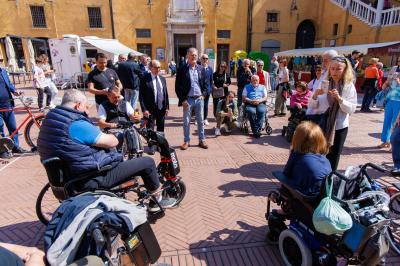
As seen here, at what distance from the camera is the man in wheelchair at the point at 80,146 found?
245 centimetres

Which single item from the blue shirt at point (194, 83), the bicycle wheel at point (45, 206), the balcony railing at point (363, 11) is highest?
the balcony railing at point (363, 11)

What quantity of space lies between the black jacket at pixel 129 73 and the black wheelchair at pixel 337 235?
18.7 ft

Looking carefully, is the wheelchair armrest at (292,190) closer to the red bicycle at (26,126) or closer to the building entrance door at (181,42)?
the red bicycle at (26,126)

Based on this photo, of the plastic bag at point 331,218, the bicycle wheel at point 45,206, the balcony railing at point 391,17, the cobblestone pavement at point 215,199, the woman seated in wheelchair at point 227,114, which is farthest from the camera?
the balcony railing at point 391,17

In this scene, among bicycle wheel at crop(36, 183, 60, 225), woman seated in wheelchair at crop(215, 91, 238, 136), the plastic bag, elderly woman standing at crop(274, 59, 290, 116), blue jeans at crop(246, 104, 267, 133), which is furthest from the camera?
elderly woman standing at crop(274, 59, 290, 116)

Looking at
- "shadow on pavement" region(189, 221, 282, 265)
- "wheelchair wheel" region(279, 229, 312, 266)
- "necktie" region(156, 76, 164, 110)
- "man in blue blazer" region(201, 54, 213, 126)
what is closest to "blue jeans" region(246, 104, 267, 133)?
"man in blue blazer" region(201, 54, 213, 126)

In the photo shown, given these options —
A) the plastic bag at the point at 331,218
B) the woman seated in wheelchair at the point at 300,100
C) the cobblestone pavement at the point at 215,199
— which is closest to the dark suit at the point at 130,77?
the cobblestone pavement at the point at 215,199

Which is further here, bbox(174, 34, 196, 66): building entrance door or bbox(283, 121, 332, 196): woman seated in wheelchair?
bbox(174, 34, 196, 66): building entrance door

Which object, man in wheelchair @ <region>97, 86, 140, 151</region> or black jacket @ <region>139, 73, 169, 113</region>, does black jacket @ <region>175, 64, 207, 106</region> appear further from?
man in wheelchair @ <region>97, 86, 140, 151</region>

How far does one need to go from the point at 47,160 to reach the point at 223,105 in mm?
5170

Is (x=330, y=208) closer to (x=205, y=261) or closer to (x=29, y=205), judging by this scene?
(x=205, y=261)

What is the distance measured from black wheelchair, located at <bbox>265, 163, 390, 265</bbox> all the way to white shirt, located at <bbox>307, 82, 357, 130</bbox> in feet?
4.33

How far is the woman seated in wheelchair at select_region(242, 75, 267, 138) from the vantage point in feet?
22.4

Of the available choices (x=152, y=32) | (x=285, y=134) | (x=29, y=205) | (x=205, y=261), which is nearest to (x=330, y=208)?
(x=205, y=261)
